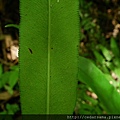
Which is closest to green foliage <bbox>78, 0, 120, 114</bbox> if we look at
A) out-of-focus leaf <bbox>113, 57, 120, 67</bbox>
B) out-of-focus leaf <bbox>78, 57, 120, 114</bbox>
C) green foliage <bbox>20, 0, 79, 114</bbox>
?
out-of-focus leaf <bbox>113, 57, 120, 67</bbox>

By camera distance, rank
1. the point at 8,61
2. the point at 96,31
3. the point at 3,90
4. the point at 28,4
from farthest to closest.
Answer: the point at 96,31 → the point at 8,61 → the point at 3,90 → the point at 28,4

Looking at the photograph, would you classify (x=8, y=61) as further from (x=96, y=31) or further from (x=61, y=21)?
(x=61, y=21)

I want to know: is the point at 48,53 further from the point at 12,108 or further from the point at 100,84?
the point at 12,108

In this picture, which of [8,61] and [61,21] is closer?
[61,21]

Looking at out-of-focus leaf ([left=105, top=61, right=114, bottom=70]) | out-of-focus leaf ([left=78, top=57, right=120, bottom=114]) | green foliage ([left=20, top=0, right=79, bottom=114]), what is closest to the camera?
green foliage ([left=20, top=0, right=79, bottom=114])

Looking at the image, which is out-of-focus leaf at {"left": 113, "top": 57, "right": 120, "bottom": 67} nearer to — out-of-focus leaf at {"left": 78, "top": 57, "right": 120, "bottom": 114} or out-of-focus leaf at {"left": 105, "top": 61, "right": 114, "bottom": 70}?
out-of-focus leaf at {"left": 105, "top": 61, "right": 114, "bottom": 70}

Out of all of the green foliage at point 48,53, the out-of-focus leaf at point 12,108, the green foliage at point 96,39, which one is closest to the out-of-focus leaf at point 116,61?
the green foliage at point 96,39

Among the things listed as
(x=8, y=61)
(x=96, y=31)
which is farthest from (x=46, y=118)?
(x=96, y=31)
